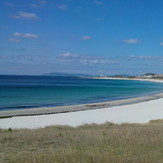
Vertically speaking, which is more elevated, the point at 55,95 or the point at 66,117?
the point at 55,95

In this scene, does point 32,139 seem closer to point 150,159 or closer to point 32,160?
point 32,160

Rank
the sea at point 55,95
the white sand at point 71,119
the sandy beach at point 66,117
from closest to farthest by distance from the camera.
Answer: the white sand at point 71,119
the sandy beach at point 66,117
the sea at point 55,95

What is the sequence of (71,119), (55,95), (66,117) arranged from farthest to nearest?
(55,95)
(66,117)
(71,119)

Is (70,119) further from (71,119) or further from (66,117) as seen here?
(66,117)

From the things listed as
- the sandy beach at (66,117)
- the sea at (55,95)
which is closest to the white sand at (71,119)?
the sandy beach at (66,117)

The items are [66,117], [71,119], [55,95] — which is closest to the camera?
[71,119]

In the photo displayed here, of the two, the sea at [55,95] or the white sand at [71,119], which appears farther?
the sea at [55,95]

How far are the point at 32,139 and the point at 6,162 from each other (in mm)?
4209

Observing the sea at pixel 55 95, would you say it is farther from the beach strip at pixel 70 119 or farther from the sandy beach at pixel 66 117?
the beach strip at pixel 70 119

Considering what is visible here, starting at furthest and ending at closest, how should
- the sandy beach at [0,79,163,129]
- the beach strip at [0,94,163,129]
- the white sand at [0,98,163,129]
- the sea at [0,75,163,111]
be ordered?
the sea at [0,75,163,111] → the sandy beach at [0,79,163,129] → the white sand at [0,98,163,129] → the beach strip at [0,94,163,129]

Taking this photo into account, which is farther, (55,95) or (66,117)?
(55,95)

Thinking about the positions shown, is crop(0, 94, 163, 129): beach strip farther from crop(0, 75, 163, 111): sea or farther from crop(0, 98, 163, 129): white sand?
crop(0, 75, 163, 111): sea

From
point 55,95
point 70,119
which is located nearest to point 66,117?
point 70,119

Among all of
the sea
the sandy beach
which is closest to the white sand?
the sandy beach
